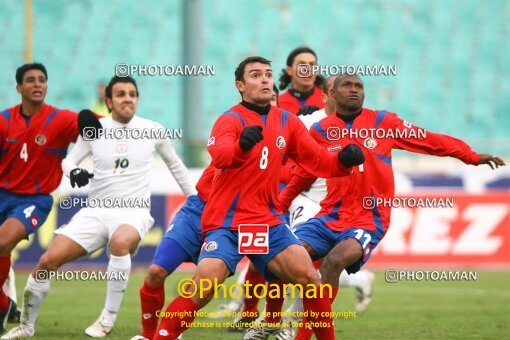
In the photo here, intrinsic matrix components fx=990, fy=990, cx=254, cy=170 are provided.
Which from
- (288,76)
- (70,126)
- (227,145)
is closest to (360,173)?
(227,145)

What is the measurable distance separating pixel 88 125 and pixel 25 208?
40.0 inches

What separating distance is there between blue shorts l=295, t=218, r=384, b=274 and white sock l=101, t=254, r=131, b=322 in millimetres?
1855

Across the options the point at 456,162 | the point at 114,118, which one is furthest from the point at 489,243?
the point at 114,118

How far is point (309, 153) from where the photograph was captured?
770 cm

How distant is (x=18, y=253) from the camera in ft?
52.5

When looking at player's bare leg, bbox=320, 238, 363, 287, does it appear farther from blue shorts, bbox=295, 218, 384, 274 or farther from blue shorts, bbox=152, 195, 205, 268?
blue shorts, bbox=152, 195, 205, 268

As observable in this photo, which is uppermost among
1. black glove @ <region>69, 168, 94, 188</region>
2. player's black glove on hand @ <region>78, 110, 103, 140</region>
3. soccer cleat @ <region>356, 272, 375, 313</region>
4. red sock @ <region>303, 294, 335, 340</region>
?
player's black glove on hand @ <region>78, 110, 103, 140</region>

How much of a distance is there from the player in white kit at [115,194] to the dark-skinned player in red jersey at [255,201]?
1.93 meters

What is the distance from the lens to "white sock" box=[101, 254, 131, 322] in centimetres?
938

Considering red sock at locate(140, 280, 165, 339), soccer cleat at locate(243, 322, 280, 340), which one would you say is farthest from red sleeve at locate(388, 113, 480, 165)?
red sock at locate(140, 280, 165, 339)

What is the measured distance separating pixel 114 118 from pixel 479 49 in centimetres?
1487

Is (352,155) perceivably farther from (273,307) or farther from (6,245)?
(6,245)

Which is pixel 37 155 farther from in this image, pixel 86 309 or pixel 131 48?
pixel 131 48

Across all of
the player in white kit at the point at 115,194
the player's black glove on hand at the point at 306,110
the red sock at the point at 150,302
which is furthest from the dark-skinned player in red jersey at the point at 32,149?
the player's black glove on hand at the point at 306,110
